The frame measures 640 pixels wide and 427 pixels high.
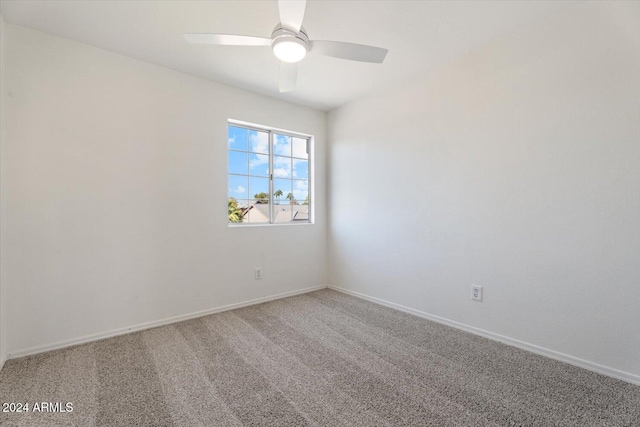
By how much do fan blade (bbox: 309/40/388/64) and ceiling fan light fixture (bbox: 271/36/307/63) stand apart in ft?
0.30

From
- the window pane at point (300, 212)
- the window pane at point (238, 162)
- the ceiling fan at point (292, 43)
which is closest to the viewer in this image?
the ceiling fan at point (292, 43)

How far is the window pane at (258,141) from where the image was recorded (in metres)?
3.34

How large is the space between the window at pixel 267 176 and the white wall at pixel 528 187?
108 centimetres

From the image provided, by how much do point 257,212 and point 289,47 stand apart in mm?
2062

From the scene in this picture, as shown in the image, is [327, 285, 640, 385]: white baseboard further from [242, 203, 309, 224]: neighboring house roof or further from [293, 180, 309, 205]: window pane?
[293, 180, 309, 205]: window pane

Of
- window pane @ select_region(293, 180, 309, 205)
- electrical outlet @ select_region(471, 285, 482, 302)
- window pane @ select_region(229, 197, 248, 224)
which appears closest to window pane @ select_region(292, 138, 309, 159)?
window pane @ select_region(293, 180, 309, 205)

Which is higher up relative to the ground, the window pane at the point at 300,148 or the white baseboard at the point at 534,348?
the window pane at the point at 300,148

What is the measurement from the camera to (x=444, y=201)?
8.67 feet

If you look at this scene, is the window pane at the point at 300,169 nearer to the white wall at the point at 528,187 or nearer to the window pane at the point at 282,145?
the window pane at the point at 282,145

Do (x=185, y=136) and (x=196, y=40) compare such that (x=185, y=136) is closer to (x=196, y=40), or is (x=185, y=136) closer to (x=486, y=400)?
(x=196, y=40)

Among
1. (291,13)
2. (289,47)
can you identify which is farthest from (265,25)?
(291,13)

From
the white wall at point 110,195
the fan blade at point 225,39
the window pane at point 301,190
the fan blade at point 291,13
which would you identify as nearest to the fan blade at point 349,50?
the fan blade at point 291,13

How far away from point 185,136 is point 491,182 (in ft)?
9.08

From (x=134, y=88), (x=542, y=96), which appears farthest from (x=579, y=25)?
(x=134, y=88)
